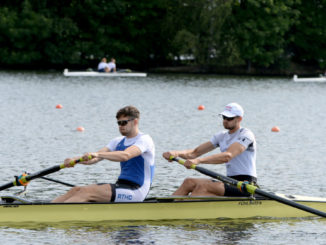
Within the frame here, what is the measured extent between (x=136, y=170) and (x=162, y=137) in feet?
37.7

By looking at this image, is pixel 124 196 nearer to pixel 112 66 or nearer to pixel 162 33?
pixel 112 66

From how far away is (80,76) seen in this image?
53375 millimetres

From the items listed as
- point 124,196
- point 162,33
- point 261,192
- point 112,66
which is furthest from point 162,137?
point 162,33

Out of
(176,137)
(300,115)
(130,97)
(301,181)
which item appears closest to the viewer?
(301,181)

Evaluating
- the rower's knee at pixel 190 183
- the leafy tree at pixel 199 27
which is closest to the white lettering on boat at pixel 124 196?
the rower's knee at pixel 190 183

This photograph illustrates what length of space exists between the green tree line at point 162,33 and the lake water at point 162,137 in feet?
41.7

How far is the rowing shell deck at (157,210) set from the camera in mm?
10812

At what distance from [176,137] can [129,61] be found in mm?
45230

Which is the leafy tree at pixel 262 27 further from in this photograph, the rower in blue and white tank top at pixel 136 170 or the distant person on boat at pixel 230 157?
the rower in blue and white tank top at pixel 136 170

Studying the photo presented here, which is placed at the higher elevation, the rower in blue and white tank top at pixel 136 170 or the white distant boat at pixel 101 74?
the white distant boat at pixel 101 74

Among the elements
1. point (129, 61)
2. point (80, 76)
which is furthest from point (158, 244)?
point (129, 61)

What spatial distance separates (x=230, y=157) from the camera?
11039 millimetres

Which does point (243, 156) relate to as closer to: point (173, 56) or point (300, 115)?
point (300, 115)

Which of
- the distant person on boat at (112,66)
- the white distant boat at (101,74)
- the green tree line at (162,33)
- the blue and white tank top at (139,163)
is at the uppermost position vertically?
the green tree line at (162,33)
